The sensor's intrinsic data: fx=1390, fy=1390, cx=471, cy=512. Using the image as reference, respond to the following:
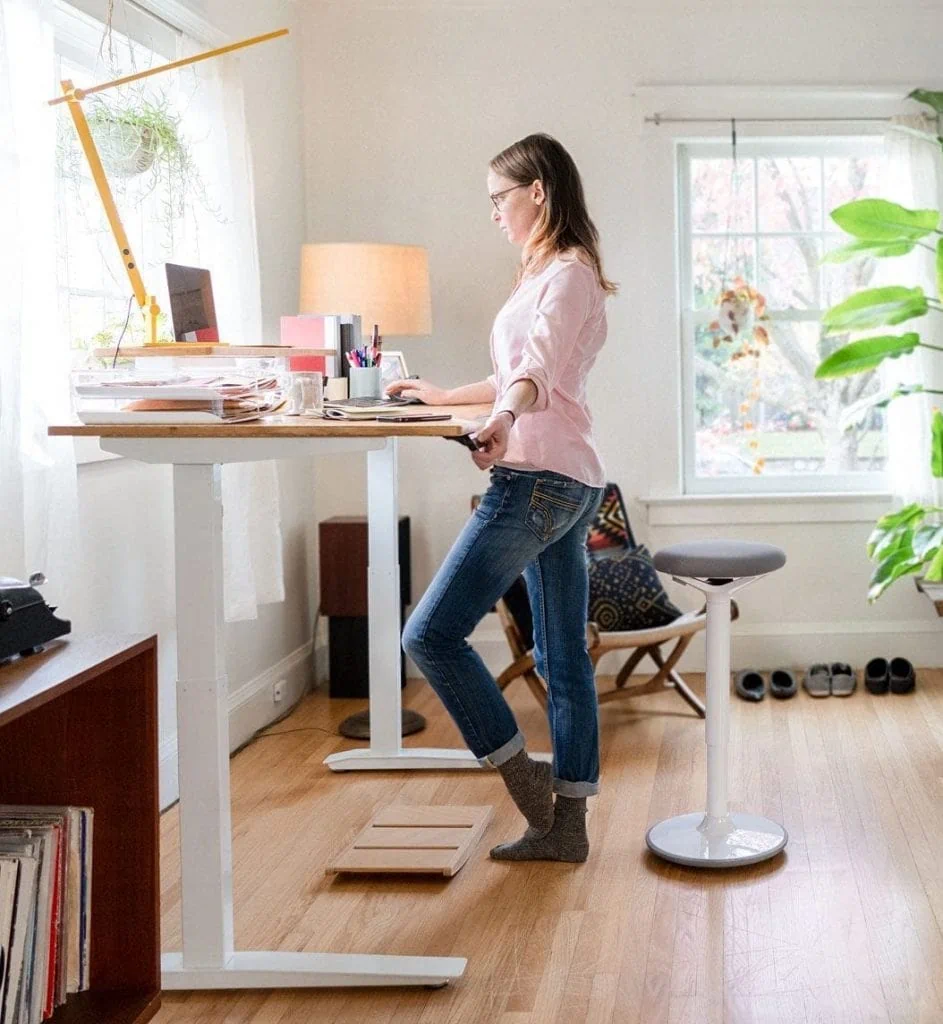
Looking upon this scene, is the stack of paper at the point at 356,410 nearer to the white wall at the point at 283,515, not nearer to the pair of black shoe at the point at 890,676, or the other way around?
the white wall at the point at 283,515

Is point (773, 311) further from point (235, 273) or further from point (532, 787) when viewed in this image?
point (532, 787)

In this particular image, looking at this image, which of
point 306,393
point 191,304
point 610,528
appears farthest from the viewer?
point 610,528

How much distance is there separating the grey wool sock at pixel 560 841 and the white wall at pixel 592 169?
2175mm

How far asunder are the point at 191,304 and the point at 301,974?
1.35 m

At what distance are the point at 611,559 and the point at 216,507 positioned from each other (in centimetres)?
244

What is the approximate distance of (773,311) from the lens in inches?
210

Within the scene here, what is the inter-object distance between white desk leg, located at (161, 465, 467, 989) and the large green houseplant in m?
2.74

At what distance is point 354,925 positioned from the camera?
2.80 meters

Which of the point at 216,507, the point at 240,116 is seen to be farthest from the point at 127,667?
the point at 240,116

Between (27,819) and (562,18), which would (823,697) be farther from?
(27,819)

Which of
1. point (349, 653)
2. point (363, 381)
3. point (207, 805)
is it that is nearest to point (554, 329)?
point (363, 381)

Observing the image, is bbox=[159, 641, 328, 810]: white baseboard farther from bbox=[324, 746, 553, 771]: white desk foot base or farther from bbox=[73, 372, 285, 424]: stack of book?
bbox=[73, 372, 285, 424]: stack of book

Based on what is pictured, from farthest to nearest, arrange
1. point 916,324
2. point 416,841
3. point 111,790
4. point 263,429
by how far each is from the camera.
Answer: point 916,324, point 416,841, point 263,429, point 111,790

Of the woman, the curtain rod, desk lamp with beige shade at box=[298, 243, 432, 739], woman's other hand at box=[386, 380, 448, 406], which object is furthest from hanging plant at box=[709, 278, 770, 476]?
woman's other hand at box=[386, 380, 448, 406]
